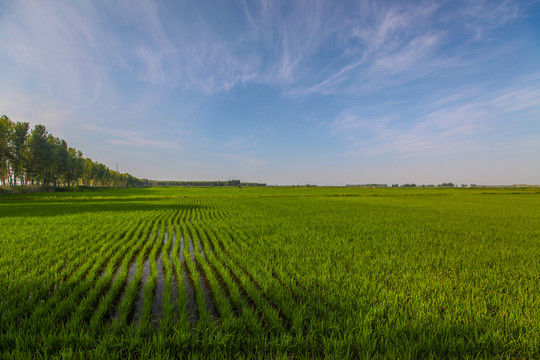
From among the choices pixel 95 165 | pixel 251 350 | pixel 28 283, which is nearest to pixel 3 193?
pixel 28 283

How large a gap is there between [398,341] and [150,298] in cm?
459

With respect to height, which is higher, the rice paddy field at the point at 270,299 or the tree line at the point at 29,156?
the tree line at the point at 29,156

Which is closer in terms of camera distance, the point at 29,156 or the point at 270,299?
the point at 270,299

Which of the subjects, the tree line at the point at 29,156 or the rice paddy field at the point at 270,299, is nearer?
the rice paddy field at the point at 270,299

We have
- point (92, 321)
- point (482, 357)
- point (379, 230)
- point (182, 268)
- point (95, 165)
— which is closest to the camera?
point (482, 357)

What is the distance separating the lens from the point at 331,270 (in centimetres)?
578

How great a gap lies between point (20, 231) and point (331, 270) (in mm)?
14912

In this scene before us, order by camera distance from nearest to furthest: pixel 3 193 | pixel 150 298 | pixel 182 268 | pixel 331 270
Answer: pixel 150 298 < pixel 331 270 < pixel 182 268 < pixel 3 193

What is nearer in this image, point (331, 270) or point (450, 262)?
point (331, 270)

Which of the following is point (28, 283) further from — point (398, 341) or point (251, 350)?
point (398, 341)

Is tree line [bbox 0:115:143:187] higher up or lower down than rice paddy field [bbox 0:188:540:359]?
higher up

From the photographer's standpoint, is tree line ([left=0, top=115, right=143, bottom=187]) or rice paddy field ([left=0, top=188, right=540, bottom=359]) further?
tree line ([left=0, top=115, right=143, bottom=187])

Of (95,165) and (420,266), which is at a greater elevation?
(95,165)

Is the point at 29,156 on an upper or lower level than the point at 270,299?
upper
